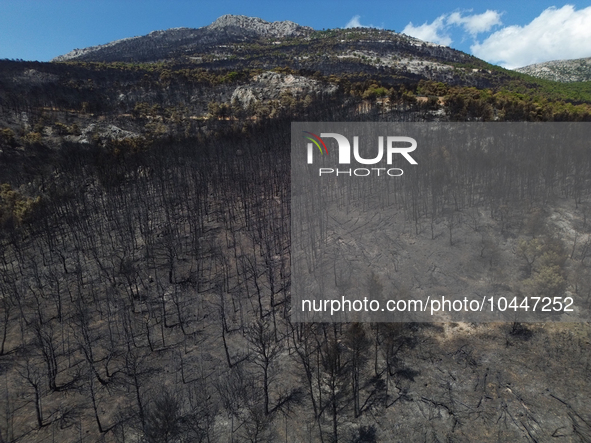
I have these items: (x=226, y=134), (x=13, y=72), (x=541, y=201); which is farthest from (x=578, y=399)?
(x=13, y=72)

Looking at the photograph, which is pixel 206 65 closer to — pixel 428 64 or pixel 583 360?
pixel 428 64

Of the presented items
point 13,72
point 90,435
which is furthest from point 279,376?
point 13,72

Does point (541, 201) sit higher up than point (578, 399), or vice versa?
point (541, 201)

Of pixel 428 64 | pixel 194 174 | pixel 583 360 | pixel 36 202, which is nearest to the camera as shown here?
pixel 583 360

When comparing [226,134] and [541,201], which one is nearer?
[541,201]

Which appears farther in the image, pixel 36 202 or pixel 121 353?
pixel 36 202

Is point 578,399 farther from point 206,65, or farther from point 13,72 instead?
point 206,65

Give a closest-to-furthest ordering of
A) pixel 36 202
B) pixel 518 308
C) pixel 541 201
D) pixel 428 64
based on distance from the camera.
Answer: pixel 518 308, pixel 541 201, pixel 36 202, pixel 428 64

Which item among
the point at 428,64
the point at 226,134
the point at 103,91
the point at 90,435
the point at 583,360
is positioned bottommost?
the point at 90,435

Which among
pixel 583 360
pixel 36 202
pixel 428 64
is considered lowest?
pixel 583 360
